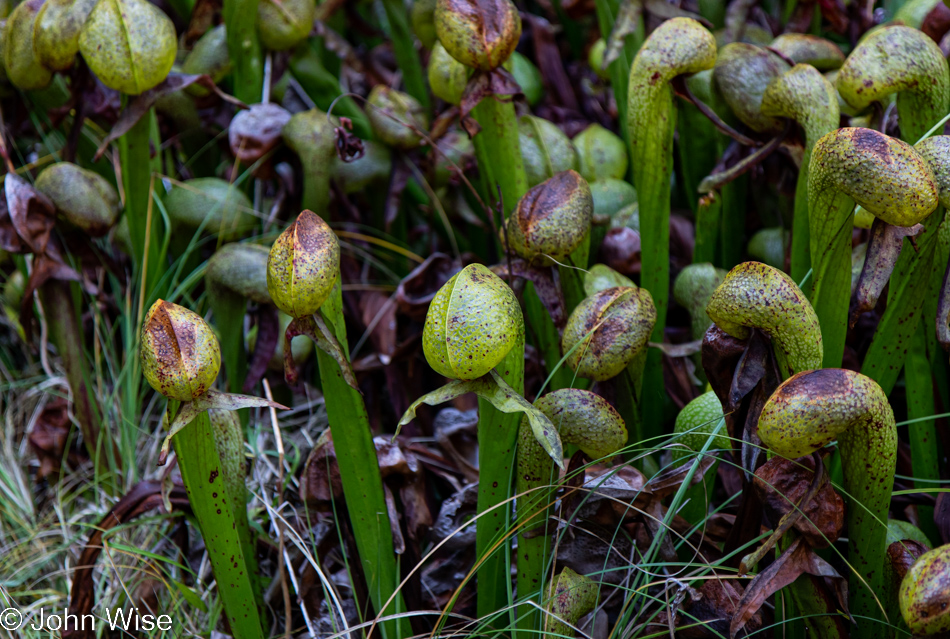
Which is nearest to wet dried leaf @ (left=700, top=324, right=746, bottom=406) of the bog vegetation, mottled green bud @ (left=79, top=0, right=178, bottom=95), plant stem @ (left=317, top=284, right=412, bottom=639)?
the bog vegetation

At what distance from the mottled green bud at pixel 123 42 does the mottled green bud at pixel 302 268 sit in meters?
0.55

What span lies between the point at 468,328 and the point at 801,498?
0.34 m

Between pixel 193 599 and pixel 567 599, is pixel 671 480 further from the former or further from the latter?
pixel 193 599

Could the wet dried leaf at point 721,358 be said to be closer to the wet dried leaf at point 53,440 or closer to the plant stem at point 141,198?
the plant stem at point 141,198

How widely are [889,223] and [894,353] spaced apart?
209mm

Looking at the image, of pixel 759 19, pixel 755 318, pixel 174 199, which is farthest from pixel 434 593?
pixel 759 19

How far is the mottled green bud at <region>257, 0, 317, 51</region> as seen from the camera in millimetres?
1351

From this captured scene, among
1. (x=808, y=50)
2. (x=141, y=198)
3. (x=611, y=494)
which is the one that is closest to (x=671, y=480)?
(x=611, y=494)

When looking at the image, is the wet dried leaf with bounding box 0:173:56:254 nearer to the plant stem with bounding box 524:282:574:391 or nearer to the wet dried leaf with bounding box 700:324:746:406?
the plant stem with bounding box 524:282:574:391

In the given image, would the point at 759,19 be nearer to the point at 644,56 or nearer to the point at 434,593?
the point at 644,56

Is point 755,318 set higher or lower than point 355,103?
lower

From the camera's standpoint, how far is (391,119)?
4.30 feet

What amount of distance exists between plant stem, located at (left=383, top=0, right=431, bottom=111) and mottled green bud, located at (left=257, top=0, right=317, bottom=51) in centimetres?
18

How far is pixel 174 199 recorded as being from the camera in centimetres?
133
